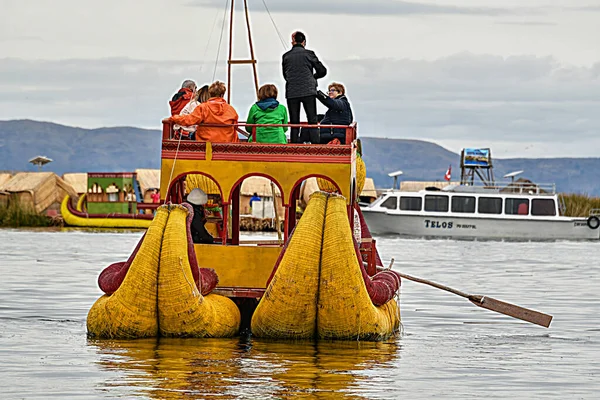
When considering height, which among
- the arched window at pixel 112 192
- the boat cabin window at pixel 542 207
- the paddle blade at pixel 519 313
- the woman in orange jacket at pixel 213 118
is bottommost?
the paddle blade at pixel 519 313

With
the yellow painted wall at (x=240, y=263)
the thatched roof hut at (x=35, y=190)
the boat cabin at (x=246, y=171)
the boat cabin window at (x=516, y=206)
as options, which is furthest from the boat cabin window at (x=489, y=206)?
the yellow painted wall at (x=240, y=263)

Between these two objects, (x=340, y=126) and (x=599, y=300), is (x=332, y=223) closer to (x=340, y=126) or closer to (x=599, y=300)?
(x=340, y=126)

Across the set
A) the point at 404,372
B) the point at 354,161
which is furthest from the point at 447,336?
the point at 404,372

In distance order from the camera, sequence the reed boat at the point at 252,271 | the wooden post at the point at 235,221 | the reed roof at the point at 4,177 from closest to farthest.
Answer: the reed boat at the point at 252,271, the wooden post at the point at 235,221, the reed roof at the point at 4,177

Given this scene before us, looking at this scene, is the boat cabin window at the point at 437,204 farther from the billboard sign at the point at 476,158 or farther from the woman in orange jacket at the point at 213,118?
the woman in orange jacket at the point at 213,118

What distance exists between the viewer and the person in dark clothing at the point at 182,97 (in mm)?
17266

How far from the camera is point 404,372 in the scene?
44.4 feet

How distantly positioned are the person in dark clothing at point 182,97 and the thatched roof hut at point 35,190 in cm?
4570

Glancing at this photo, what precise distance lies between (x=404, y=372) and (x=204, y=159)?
413 cm

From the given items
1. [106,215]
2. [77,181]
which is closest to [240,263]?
[106,215]

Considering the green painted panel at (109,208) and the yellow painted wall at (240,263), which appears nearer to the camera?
the yellow painted wall at (240,263)

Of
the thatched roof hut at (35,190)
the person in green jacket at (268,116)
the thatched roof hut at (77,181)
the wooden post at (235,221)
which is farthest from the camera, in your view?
the thatched roof hut at (77,181)

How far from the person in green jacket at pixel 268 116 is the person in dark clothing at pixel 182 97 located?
1.08m

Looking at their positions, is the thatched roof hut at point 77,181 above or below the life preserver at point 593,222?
above
